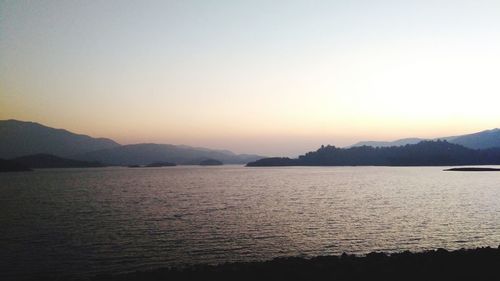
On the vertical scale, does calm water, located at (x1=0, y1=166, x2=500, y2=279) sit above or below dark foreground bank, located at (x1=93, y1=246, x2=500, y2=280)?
below

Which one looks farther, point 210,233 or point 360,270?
point 210,233

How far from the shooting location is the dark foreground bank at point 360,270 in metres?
21.7

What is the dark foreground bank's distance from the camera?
21672 mm

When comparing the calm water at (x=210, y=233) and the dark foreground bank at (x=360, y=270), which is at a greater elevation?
the dark foreground bank at (x=360, y=270)

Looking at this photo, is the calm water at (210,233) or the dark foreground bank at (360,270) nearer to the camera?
the dark foreground bank at (360,270)

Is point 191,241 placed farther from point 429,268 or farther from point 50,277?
point 429,268

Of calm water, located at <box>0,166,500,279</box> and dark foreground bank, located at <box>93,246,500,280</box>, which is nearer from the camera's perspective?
dark foreground bank, located at <box>93,246,500,280</box>

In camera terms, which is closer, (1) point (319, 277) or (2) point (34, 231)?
(1) point (319, 277)

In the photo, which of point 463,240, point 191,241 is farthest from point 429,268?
point 191,241

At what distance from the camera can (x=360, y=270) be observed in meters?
22.7

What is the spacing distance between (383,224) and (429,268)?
25834 mm

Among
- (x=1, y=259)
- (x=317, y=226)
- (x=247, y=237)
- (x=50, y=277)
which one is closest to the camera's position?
(x=50, y=277)

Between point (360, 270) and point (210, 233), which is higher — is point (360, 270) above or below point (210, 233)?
above

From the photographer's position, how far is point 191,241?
123 feet
